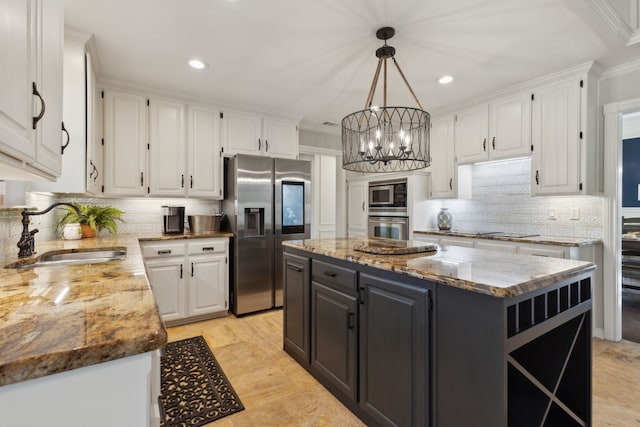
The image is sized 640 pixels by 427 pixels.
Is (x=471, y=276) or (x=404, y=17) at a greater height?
(x=404, y=17)

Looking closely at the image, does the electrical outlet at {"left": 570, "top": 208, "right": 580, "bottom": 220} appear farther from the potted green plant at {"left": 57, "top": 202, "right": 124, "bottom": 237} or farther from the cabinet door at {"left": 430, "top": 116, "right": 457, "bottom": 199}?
the potted green plant at {"left": 57, "top": 202, "right": 124, "bottom": 237}

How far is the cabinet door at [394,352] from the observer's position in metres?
Answer: 1.42

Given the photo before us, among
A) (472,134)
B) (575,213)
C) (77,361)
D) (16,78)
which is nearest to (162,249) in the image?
(16,78)

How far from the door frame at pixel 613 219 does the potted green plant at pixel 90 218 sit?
475 cm

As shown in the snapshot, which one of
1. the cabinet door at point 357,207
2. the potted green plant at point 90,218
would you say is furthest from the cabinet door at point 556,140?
the potted green plant at point 90,218

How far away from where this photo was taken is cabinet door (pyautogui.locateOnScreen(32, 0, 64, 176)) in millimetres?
1029

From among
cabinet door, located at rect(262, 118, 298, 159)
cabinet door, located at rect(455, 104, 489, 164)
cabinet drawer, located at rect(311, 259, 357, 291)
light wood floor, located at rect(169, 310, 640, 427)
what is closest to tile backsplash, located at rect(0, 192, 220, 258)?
cabinet door, located at rect(262, 118, 298, 159)

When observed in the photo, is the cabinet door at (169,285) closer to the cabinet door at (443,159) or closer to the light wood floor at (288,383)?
the light wood floor at (288,383)

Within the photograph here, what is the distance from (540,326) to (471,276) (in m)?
0.36

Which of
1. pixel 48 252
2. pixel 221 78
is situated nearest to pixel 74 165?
pixel 48 252

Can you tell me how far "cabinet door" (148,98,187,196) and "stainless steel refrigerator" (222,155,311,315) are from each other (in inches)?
21.6

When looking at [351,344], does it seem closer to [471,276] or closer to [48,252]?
[471,276]

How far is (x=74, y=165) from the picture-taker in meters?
2.23

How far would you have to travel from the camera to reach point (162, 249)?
3180 millimetres
